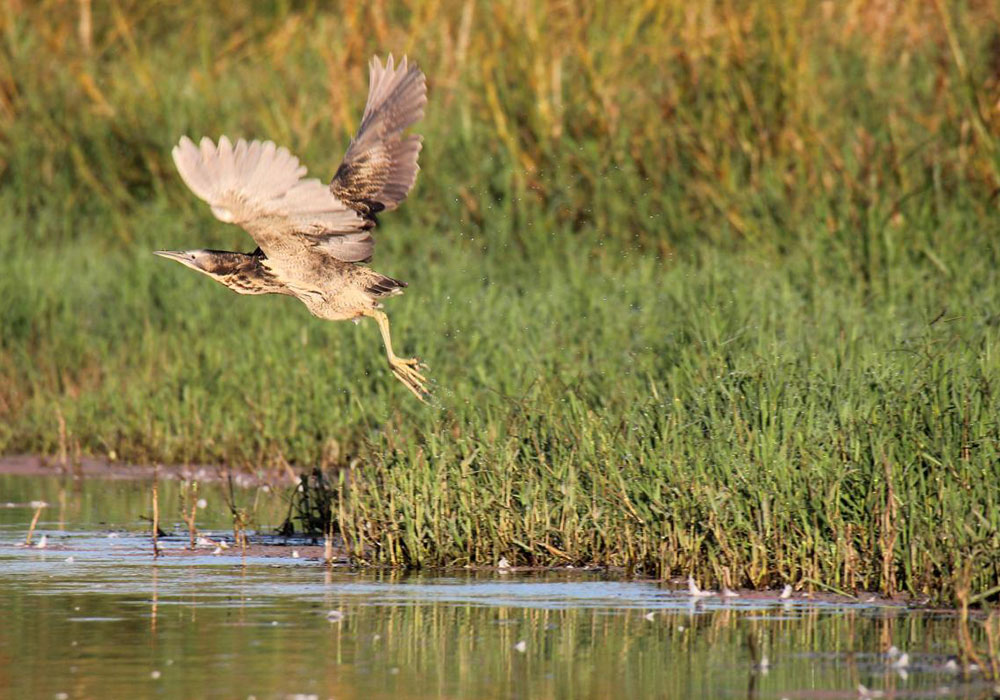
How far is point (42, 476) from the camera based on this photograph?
1049 centimetres

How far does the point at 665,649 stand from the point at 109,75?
12.4 meters

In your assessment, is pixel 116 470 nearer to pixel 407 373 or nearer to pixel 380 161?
pixel 407 373

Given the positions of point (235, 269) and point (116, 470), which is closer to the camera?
point (235, 269)

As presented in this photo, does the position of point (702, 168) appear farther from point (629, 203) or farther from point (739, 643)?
point (739, 643)

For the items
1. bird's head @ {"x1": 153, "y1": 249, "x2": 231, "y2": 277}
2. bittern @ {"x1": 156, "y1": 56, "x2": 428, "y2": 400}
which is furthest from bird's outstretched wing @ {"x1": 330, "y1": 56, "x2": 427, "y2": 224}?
bird's head @ {"x1": 153, "y1": 249, "x2": 231, "y2": 277}

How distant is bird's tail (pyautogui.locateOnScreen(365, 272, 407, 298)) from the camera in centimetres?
824

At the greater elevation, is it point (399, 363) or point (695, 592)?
point (399, 363)

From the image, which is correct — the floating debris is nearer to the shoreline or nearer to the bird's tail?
the bird's tail

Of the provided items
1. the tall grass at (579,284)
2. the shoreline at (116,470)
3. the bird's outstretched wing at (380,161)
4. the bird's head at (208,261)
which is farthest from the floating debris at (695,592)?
the shoreline at (116,470)

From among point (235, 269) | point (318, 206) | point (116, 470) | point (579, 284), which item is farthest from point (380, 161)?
point (579, 284)

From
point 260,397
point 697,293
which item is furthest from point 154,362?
point 697,293

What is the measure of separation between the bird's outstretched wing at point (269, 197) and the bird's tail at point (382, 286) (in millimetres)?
241

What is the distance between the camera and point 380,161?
26.9 feet

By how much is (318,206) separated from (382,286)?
78cm
